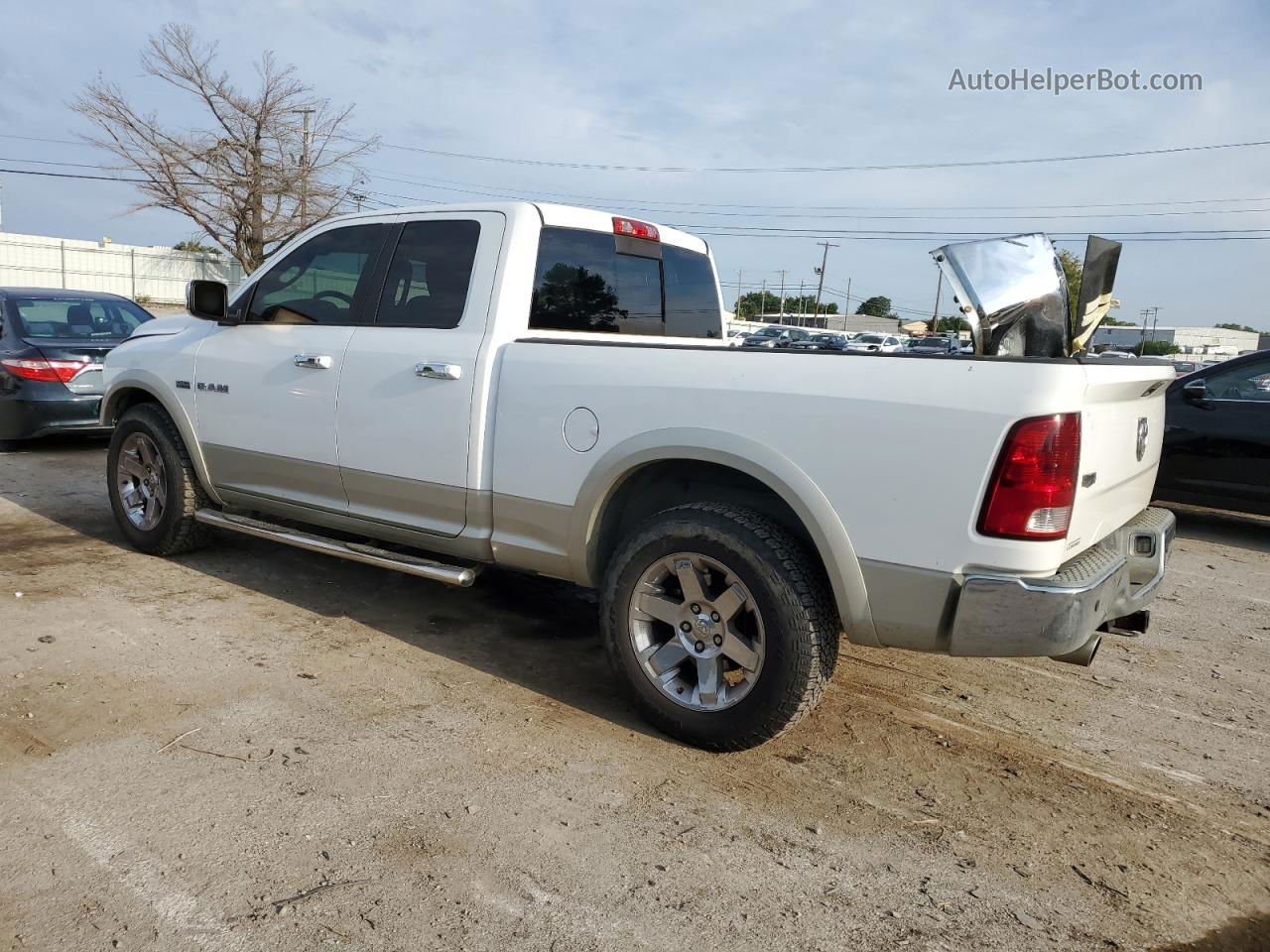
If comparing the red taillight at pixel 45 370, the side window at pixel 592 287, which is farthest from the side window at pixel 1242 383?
the red taillight at pixel 45 370

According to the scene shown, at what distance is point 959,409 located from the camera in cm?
275

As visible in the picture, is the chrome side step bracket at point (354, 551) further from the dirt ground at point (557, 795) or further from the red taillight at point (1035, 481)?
the red taillight at point (1035, 481)

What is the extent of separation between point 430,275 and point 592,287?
2.49ft

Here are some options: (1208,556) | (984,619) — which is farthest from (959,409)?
(1208,556)

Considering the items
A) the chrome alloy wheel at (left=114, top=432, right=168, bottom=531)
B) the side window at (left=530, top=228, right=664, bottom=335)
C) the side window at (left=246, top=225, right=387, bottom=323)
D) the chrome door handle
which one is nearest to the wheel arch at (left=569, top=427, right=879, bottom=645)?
the chrome door handle

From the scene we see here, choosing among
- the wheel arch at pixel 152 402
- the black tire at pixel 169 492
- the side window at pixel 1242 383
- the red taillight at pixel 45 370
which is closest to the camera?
the wheel arch at pixel 152 402

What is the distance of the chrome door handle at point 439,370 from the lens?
12.8ft

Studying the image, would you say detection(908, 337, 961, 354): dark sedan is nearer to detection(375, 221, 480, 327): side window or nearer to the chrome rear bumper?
the chrome rear bumper

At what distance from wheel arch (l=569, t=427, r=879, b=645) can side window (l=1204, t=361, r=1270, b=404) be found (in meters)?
6.12

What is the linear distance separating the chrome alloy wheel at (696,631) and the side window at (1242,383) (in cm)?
620

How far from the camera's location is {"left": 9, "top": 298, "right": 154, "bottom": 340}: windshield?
8.73 m

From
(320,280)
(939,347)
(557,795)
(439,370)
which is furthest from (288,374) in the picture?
(939,347)

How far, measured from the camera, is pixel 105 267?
112ft

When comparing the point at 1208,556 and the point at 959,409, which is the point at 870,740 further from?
the point at 1208,556
